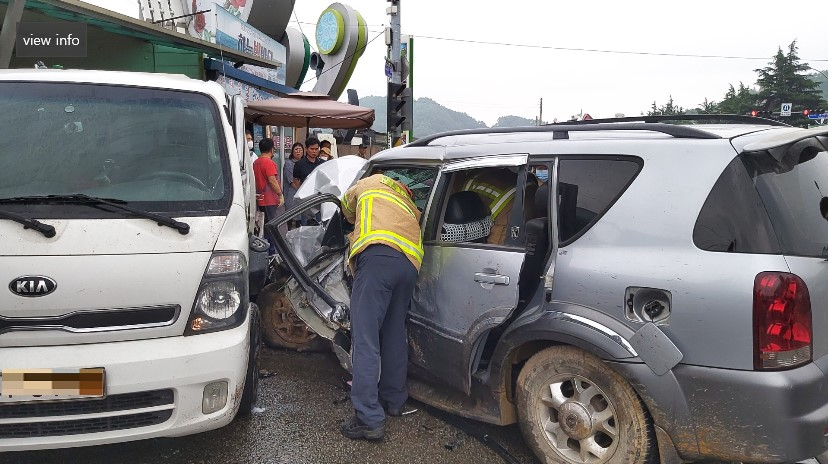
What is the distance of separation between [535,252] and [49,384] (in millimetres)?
2233

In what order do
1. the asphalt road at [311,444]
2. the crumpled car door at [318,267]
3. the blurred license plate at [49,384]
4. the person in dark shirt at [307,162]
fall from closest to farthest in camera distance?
1. the blurred license plate at [49,384]
2. the asphalt road at [311,444]
3. the crumpled car door at [318,267]
4. the person in dark shirt at [307,162]

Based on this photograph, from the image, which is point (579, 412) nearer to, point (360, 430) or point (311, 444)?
point (360, 430)

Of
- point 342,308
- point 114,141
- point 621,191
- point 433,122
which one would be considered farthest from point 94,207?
point 433,122

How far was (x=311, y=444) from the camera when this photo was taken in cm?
320

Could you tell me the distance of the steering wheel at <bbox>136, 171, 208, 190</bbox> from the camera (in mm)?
2992

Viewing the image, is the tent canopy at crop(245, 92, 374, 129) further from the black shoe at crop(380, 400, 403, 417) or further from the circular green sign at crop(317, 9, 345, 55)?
the circular green sign at crop(317, 9, 345, 55)

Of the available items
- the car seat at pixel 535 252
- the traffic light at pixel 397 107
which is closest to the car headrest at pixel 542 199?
the car seat at pixel 535 252

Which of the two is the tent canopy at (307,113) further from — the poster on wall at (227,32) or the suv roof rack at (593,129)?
the suv roof rack at (593,129)

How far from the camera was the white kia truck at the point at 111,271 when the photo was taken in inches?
95.4

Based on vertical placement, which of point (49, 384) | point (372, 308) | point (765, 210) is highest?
point (765, 210)

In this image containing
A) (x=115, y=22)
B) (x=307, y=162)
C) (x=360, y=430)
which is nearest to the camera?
(x=360, y=430)

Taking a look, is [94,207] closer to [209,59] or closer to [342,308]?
[342,308]

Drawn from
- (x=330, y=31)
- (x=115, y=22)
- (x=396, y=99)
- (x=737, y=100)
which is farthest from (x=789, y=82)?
(x=115, y=22)

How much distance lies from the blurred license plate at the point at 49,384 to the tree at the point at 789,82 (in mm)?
49047
